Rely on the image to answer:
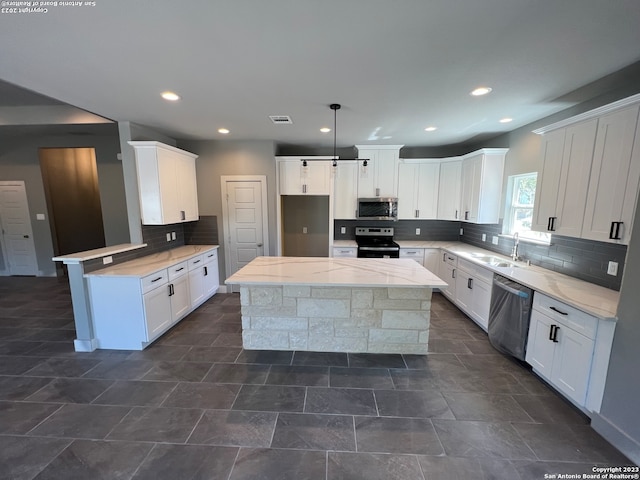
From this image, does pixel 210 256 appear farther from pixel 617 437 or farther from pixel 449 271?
pixel 617 437

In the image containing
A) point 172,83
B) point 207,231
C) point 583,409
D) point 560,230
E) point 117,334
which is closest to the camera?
point 583,409

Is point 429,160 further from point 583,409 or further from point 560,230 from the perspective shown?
point 583,409

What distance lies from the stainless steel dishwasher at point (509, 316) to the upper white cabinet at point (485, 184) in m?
1.43

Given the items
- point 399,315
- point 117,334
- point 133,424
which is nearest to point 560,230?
point 399,315

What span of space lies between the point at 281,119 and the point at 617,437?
413 cm

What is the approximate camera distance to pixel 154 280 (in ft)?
9.86

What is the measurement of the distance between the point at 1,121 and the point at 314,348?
5339 millimetres

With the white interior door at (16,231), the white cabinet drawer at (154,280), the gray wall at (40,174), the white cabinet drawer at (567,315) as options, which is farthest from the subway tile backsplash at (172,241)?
the white cabinet drawer at (567,315)

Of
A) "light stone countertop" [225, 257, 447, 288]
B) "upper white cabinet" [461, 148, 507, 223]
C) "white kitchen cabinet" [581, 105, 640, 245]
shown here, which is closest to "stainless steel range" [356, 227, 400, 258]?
"light stone countertop" [225, 257, 447, 288]

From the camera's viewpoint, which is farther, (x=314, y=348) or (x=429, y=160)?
(x=429, y=160)

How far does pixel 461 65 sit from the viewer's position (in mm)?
1947

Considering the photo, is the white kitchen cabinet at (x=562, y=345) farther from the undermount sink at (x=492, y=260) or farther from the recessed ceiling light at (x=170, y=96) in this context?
the recessed ceiling light at (x=170, y=96)

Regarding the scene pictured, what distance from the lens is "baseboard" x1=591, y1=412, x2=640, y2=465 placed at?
65.0 inches

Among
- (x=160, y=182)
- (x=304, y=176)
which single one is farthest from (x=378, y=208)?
(x=160, y=182)
